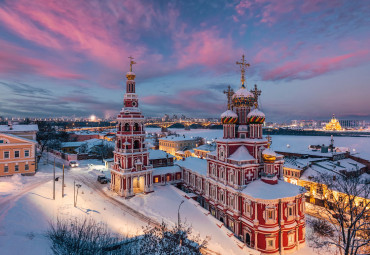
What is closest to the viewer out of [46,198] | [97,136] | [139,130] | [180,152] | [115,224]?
[115,224]

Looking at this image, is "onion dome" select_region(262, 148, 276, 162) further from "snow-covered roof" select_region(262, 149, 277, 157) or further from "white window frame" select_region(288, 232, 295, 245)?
"white window frame" select_region(288, 232, 295, 245)

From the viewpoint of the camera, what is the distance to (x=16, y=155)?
107 feet

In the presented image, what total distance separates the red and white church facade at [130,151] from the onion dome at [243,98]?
1539cm

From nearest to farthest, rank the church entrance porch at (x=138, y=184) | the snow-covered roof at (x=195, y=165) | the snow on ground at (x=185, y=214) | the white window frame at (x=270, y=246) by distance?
the snow on ground at (x=185, y=214), the white window frame at (x=270, y=246), the church entrance porch at (x=138, y=184), the snow-covered roof at (x=195, y=165)

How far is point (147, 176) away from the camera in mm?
34719

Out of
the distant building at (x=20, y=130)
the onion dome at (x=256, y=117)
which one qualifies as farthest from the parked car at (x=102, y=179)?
the onion dome at (x=256, y=117)

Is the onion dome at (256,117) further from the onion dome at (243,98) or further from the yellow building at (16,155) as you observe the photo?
the yellow building at (16,155)

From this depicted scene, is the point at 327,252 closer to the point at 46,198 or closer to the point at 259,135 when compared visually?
the point at 259,135

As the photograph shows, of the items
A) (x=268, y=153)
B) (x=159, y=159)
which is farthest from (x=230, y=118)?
(x=159, y=159)

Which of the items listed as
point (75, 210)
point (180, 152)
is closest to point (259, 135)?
point (75, 210)

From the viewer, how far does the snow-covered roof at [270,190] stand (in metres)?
23.4

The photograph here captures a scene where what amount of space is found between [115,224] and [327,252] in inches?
935

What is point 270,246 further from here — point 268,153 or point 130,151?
point 130,151

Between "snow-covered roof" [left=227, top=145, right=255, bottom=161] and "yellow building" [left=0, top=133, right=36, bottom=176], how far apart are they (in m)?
31.5
